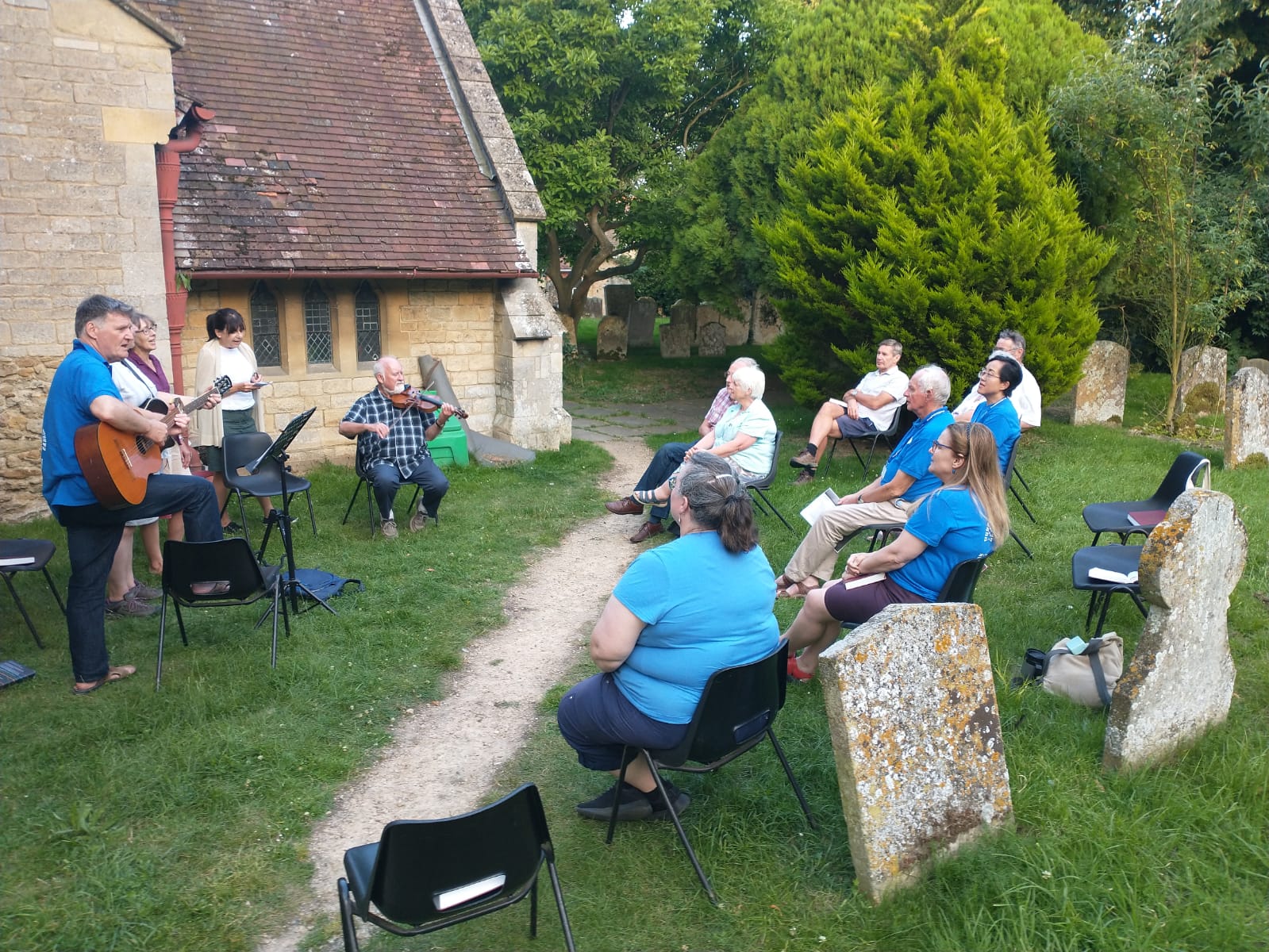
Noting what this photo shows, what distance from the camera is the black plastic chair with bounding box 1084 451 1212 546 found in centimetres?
667

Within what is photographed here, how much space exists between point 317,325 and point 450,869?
10.2 meters

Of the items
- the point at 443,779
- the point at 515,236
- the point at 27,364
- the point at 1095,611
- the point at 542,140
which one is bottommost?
the point at 443,779

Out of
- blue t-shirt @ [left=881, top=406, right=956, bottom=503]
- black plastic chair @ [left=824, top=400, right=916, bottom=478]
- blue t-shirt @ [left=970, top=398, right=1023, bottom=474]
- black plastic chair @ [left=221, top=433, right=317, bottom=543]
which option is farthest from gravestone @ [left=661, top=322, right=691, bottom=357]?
blue t-shirt @ [left=881, top=406, right=956, bottom=503]

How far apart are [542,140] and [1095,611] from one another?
1442 centimetres

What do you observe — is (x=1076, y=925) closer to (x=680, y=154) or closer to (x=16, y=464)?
(x=16, y=464)

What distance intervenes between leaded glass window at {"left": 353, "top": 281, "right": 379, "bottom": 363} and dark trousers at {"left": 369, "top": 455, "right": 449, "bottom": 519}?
13.2 feet

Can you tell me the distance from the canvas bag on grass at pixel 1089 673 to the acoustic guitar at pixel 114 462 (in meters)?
5.15

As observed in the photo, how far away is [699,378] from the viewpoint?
2027cm

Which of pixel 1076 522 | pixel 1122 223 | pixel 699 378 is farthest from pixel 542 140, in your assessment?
pixel 1076 522

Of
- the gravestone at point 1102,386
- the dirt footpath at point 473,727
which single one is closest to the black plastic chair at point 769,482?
the dirt footpath at point 473,727

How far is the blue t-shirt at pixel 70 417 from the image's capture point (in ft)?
18.0

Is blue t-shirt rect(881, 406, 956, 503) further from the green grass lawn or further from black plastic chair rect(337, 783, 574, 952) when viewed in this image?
black plastic chair rect(337, 783, 574, 952)

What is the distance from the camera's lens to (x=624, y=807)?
173 inches

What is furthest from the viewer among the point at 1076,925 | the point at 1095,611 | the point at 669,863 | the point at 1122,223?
the point at 1122,223
